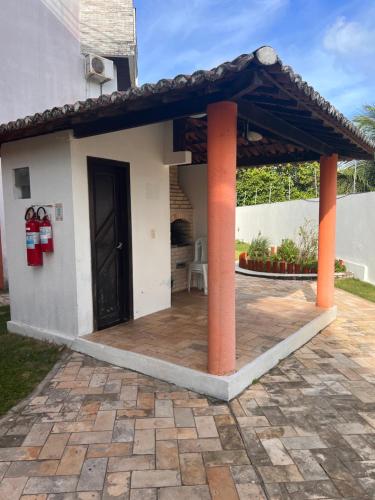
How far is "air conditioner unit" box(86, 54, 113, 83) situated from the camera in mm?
11938

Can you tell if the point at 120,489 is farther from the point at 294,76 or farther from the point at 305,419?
the point at 294,76

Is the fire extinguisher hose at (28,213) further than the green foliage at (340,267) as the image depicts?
No

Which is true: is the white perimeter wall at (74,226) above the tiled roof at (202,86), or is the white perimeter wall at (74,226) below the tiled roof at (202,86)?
below

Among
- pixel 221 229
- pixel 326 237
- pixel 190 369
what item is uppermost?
pixel 221 229

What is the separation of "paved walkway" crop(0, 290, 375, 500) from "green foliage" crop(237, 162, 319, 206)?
1910cm

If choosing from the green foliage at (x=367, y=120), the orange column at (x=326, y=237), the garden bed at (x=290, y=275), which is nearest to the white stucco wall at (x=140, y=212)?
the orange column at (x=326, y=237)

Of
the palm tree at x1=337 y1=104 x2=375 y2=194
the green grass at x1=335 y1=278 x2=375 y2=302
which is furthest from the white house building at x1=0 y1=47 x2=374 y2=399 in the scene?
the palm tree at x1=337 y1=104 x2=375 y2=194

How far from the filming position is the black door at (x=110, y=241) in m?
5.60

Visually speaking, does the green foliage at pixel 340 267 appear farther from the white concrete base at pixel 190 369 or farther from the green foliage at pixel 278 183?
the green foliage at pixel 278 183

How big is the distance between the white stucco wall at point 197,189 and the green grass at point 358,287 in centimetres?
417

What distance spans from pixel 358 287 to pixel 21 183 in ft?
28.0

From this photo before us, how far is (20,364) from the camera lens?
16.4 feet

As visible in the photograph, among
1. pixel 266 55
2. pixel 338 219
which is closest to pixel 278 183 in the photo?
pixel 338 219

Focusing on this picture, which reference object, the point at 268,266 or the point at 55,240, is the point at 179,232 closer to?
the point at 268,266
